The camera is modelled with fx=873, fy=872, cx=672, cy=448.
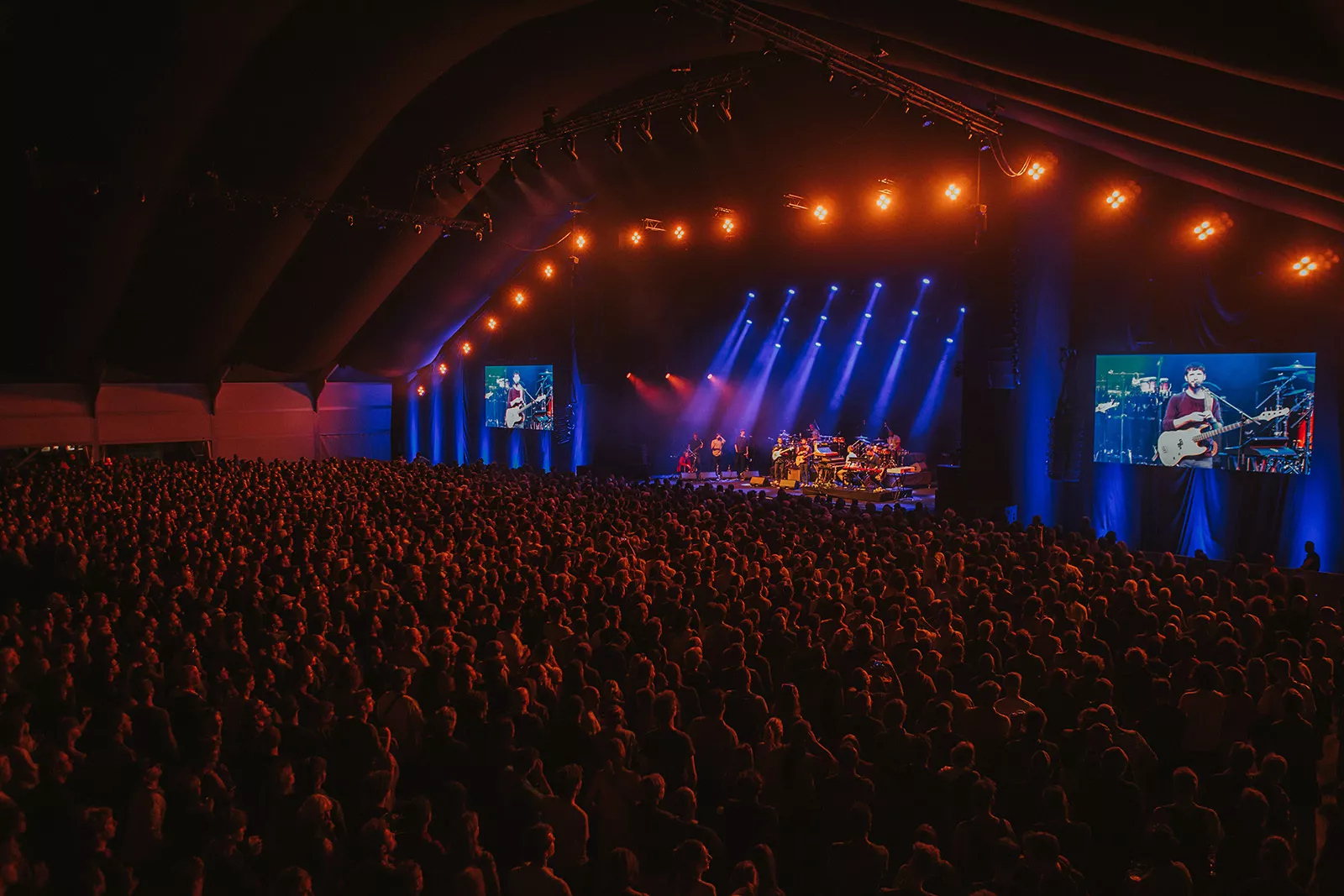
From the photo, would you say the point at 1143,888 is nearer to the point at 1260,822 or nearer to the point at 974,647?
the point at 1260,822

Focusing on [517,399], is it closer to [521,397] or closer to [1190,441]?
[521,397]

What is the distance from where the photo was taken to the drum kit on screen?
19516 millimetres

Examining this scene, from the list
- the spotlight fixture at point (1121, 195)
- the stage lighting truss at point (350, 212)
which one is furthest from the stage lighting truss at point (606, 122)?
the spotlight fixture at point (1121, 195)

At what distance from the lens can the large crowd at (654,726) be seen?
12.4 ft

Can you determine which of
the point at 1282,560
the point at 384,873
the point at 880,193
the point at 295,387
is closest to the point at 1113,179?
the point at 880,193

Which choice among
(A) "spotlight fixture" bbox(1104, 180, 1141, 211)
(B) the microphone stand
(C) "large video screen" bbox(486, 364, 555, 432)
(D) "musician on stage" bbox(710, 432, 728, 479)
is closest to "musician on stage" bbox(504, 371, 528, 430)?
(C) "large video screen" bbox(486, 364, 555, 432)

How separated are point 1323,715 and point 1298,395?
881 cm

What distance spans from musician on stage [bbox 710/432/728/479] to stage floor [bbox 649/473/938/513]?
0.26 metres

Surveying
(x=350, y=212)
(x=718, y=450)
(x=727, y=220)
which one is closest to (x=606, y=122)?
(x=727, y=220)

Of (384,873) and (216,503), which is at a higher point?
(216,503)

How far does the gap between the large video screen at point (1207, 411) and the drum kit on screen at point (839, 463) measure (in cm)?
533

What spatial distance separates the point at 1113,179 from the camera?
1417cm

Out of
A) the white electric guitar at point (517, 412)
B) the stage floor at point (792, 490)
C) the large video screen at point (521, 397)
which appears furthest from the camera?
the white electric guitar at point (517, 412)

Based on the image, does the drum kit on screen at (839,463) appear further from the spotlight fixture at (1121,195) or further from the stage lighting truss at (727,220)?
the spotlight fixture at (1121,195)
